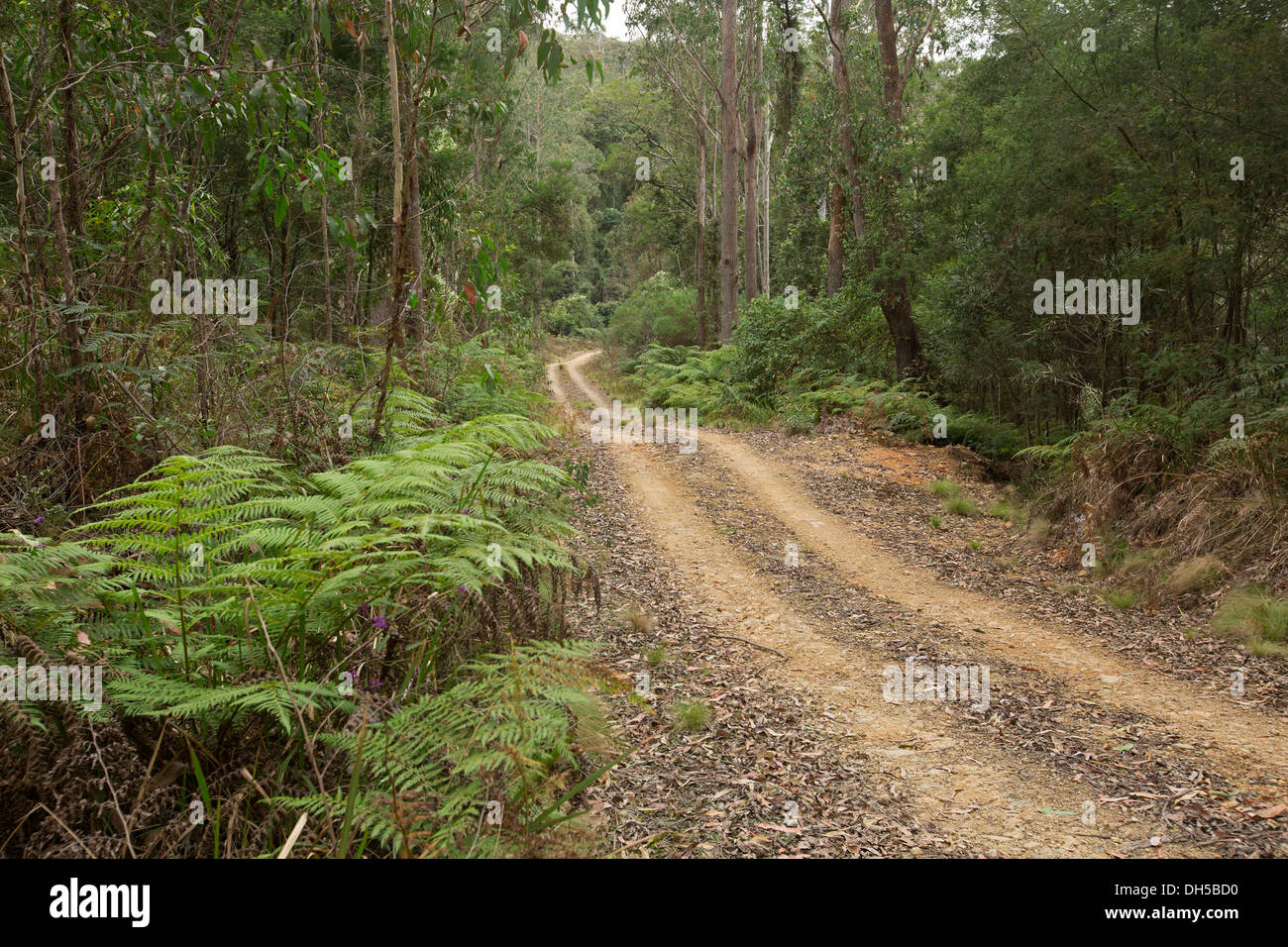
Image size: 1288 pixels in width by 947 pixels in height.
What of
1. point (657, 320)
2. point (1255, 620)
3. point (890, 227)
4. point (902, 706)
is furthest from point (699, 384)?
point (902, 706)

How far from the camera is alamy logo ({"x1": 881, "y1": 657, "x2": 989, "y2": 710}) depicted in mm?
4891

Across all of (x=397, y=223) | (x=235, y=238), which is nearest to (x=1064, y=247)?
(x=397, y=223)

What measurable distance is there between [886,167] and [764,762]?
13.2 m

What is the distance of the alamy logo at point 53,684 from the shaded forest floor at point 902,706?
1934 millimetres

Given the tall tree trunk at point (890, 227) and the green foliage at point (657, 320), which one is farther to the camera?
the green foliage at point (657, 320)

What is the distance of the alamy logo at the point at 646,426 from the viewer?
14.3m

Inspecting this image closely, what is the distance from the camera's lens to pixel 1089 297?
10.1 meters

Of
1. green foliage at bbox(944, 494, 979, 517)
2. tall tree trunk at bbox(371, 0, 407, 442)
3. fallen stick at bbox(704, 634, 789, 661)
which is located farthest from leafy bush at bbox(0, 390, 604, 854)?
green foliage at bbox(944, 494, 979, 517)

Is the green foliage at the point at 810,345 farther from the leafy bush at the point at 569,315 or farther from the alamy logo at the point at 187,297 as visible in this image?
the leafy bush at the point at 569,315

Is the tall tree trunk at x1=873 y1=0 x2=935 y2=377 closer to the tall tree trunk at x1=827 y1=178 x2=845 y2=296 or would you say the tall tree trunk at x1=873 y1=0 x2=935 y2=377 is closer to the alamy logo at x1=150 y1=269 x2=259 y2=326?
the tall tree trunk at x1=827 y1=178 x2=845 y2=296
